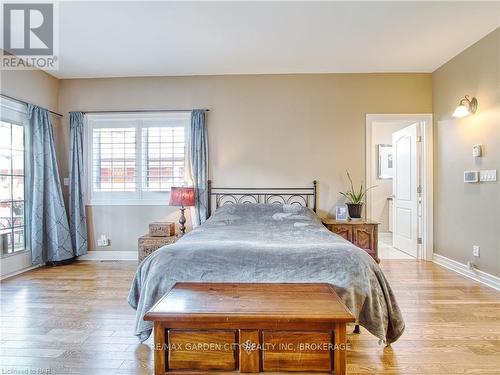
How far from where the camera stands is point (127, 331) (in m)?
2.28

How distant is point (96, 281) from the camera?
348 centimetres

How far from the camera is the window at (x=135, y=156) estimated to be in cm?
446

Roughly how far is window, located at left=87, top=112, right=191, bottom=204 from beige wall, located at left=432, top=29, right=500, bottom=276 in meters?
3.60

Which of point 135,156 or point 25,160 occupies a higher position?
point 135,156

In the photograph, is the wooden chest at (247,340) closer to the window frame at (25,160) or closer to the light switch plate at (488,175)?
the light switch plate at (488,175)

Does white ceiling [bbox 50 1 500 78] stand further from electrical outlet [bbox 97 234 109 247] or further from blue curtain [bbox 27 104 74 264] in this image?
electrical outlet [bbox 97 234 109 247]

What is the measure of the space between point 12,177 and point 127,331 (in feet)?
9.36

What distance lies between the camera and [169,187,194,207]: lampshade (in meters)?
3.96

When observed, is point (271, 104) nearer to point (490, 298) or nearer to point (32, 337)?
point (490, 298)

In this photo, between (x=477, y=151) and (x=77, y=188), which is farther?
(x=77, y=188)

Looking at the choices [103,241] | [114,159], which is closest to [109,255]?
[103,241]

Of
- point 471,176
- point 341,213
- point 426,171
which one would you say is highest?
point 426,171

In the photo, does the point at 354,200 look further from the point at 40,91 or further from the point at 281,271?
the point at 40,91

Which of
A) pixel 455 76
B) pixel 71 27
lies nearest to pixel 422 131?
pixel 455 76
